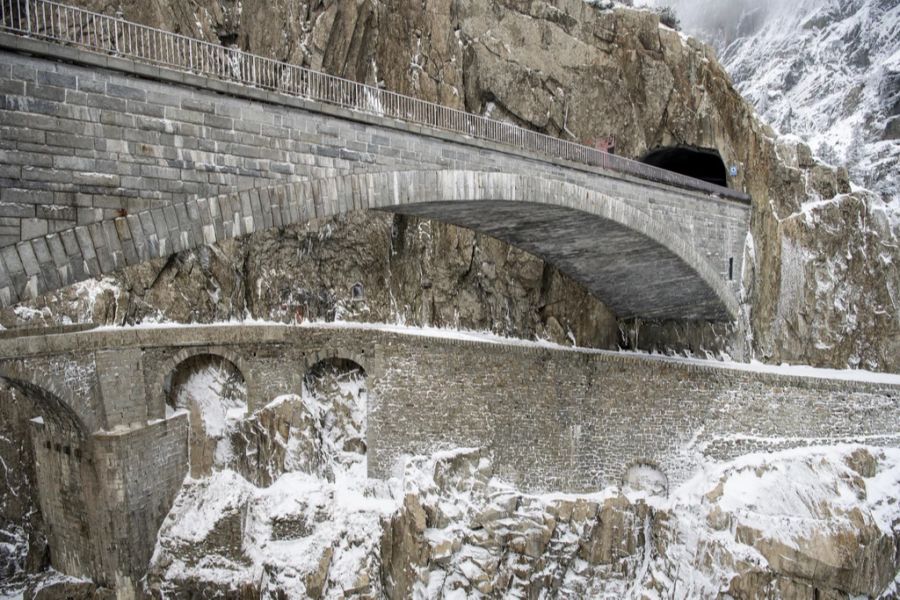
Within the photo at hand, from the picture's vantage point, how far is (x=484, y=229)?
590 inches

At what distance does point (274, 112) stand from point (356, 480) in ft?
37.0

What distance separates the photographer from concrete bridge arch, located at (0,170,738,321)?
7.11 m

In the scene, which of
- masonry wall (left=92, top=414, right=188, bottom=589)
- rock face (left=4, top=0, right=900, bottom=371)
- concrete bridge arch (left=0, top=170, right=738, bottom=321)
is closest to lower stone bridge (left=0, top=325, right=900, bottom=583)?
masonry wall (left=92, top=414, right=188, bottom=589)

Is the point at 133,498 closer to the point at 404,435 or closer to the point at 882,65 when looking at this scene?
the point at 404,435

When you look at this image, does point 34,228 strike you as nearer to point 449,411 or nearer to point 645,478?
point 449,411

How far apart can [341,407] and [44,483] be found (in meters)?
8.48

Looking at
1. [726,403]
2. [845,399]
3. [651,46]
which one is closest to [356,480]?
[726,403]

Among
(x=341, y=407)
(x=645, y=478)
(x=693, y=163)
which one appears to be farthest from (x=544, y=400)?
(x=693, y=163)

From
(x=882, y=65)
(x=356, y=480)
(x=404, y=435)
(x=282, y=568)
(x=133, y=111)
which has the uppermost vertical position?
(x=882, y=65)

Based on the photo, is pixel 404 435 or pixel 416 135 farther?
pixel 404 435

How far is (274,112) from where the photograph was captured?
895 centimetres

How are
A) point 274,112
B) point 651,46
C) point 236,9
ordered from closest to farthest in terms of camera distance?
1. point 274,112
2. point 236,9
3. point 651,46

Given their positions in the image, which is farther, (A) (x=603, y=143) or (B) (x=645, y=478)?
(A) (x=603, y=143)

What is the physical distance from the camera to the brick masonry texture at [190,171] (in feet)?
22.0
